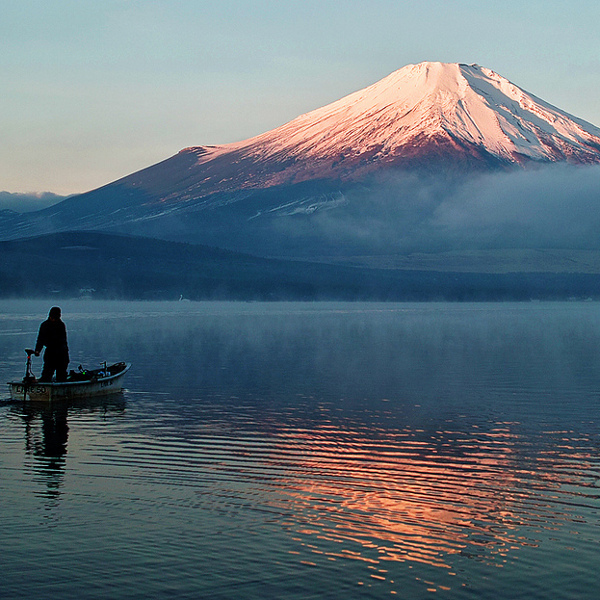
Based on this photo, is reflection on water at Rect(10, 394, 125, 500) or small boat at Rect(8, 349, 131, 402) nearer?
reflection on water at Rect(10, 394, 125, 500)

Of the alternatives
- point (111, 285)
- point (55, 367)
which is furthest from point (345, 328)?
point (111, 285)

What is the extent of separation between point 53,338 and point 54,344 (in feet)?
0.71

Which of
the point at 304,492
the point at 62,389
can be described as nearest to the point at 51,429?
the point at 62,389

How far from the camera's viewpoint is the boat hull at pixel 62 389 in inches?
896

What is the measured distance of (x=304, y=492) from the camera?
44.7 ft

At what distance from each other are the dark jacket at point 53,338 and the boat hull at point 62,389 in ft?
2.66

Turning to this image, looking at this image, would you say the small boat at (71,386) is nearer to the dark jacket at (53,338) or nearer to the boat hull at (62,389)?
the boat hull at (62,389)

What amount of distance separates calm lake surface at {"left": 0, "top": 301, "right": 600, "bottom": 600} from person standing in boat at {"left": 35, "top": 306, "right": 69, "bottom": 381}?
44.8 inches

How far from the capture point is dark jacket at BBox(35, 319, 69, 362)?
22.7 m

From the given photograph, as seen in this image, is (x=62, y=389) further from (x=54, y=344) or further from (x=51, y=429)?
(x=51, y=429)

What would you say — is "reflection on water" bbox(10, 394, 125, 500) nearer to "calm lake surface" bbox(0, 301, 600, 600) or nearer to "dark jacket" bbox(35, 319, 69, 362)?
"calm lake surface" bbox(0, 301, 600, 600)

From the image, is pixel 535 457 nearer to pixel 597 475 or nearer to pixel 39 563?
pixel 597 475

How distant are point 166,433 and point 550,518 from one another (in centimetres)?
872

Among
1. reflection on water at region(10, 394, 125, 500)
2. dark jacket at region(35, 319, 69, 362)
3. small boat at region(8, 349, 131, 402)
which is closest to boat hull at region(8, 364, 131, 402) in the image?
small boat at region(8, 349, 131, 402)
